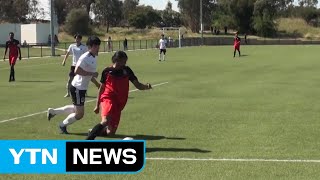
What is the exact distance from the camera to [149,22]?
416 ft

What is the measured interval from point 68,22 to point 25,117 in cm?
8471

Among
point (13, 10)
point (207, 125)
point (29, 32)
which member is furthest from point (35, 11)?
point (207, 125)

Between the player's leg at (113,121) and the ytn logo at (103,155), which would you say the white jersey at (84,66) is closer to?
the player's leg at (113,121)

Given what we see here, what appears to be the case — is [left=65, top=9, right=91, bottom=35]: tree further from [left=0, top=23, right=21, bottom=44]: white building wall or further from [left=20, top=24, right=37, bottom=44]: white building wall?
[left=0, top=23, right=21, bottom=44]: white building wall

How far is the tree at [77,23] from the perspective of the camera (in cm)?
9550

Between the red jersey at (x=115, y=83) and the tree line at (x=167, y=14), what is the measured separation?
87122 mm

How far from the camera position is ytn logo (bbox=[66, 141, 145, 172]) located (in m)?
6.44

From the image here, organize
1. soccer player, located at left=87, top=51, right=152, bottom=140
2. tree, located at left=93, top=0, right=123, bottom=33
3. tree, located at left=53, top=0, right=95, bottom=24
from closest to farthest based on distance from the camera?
1. soccer player, located at left=87, top=51, right=152, bottom=140
2. tree, located at left=53, top=0, right=95, bottom=24
3. tree, located at left=93, top=0, right=123, bottom=33

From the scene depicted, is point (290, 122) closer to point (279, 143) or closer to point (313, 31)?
point (279, 143)

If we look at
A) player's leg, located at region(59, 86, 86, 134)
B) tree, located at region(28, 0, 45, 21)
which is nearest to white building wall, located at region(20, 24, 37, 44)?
tree, located at region(28, 0, 45, 21)

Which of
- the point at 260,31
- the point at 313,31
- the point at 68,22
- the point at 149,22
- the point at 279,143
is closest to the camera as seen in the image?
the point at 279,143

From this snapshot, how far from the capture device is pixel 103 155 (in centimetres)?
645

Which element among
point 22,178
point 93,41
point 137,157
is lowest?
point 22,178

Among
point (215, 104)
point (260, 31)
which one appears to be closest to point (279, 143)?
point (215, 104)
